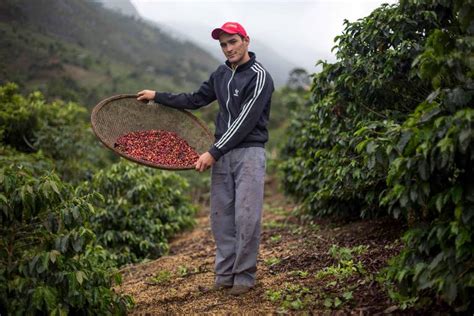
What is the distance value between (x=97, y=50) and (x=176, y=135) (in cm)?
1245

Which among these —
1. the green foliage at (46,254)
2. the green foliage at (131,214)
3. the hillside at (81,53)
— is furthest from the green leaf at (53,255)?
the hillside at (81,53)

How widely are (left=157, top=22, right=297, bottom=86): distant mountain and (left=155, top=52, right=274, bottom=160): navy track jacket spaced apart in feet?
99.2

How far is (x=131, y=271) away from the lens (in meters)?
5.32

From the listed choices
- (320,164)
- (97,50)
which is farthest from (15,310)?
(97,50)

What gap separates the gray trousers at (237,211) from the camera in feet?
11.4

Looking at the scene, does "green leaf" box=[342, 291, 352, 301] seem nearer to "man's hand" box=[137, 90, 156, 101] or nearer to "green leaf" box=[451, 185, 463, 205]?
"green leaf" box=[451, 185, 463, 205]

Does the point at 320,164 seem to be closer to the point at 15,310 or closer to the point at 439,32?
the point at 439,32

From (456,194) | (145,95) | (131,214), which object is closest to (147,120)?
(145,95)

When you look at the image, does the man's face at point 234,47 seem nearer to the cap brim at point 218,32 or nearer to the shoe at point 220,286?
the cap brim at point 218,32

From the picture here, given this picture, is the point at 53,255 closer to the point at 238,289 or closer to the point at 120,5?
the point at 238,289

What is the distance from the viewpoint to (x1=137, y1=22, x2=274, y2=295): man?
3420 millimetres

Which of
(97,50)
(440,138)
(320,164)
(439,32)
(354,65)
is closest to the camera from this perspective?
(440,138)

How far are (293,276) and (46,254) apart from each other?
6.07ft

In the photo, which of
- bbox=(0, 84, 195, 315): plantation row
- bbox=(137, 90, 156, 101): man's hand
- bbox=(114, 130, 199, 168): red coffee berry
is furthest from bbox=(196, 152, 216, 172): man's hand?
bbox=(137, 90, 156, 101): man's hand
